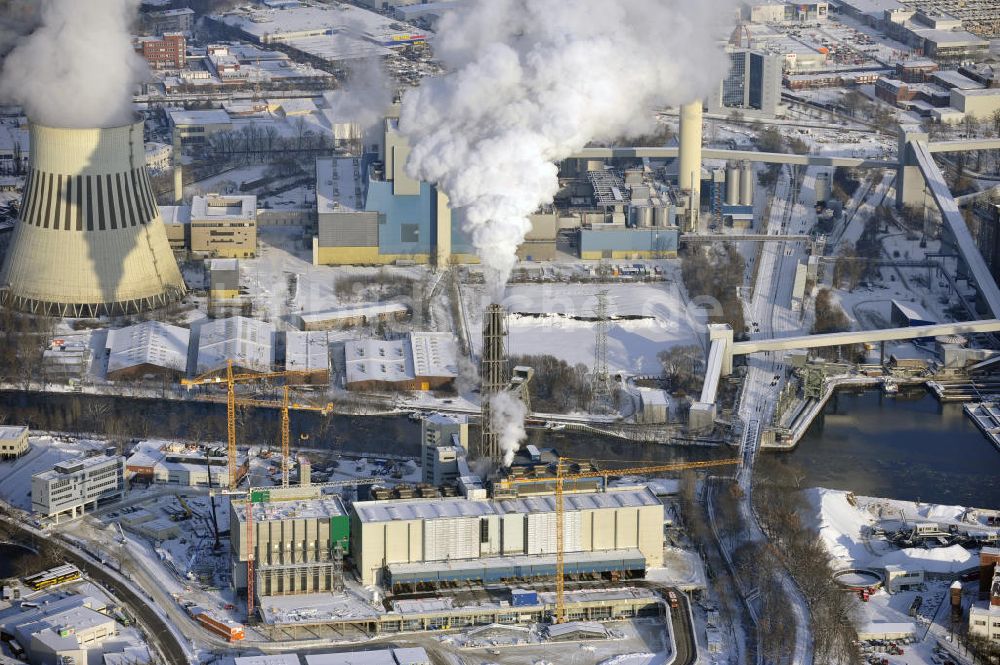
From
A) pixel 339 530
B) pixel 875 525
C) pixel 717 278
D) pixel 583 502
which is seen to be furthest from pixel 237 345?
pixel 875 525

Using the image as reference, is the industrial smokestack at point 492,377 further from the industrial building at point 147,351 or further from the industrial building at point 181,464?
the industrial building at point 147,351

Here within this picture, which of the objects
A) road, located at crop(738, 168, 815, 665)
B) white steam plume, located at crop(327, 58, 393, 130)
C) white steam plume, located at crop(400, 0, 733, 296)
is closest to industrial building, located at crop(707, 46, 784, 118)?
road, located at crop(738, 168, 815, 665)

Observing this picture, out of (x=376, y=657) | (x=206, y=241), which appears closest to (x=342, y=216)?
(x=206, y=241)

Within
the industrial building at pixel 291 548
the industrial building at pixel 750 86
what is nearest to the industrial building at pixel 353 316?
the industrial building at pixel 291 548

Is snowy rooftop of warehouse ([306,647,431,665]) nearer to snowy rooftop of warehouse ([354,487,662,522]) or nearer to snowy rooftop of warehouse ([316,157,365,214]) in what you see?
snowy rooftop of warehouse ([354,487,662,522])

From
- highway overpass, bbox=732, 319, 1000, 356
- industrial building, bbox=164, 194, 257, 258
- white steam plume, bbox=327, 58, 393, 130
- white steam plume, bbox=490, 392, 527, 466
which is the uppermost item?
white steam plume, bbox=327, 58, 393, 130
